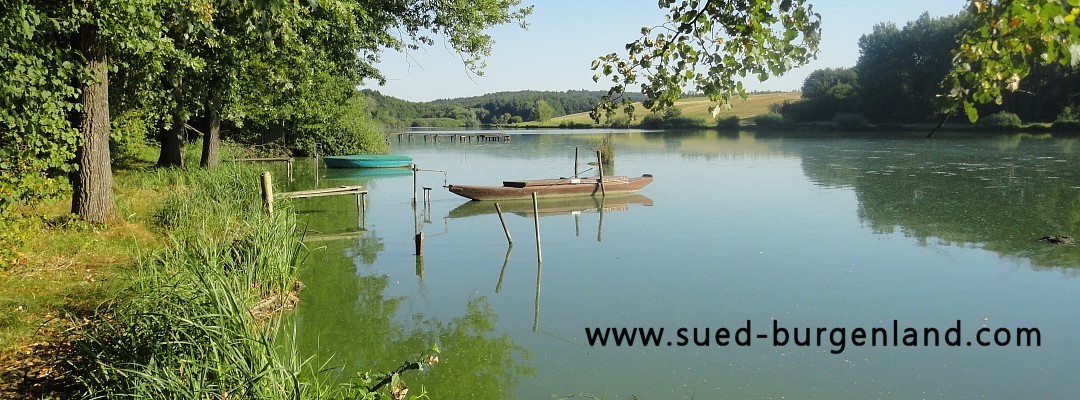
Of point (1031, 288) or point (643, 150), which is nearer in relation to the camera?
point (1031, 288)

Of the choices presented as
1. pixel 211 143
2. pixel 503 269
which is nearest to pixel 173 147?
pixel 211 143

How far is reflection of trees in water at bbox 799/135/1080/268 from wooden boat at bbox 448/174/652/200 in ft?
22.3

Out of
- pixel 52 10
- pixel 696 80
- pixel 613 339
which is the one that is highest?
pixel 52 10

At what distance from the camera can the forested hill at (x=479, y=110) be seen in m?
128

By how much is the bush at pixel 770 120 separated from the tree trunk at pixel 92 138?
74855 mm

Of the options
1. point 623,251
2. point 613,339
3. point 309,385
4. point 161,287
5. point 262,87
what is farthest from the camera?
point 262,87

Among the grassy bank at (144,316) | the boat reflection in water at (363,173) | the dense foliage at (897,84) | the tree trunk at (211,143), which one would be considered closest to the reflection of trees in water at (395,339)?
the grassy bank at (144,316)

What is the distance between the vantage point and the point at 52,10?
9.03 meters

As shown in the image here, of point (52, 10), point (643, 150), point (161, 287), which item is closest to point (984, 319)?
point (161, 287)

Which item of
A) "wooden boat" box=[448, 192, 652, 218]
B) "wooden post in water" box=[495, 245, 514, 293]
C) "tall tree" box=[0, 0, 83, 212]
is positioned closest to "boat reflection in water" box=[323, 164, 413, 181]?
"wooden boat" box=[448, 192, 652, 218]

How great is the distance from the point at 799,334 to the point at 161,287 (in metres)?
6.49

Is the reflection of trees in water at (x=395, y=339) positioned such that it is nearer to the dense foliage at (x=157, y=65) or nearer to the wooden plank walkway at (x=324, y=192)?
the dense foliage at (x=157, y=65)

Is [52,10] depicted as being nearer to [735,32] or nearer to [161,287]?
[161,287]

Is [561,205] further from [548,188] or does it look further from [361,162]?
[361,162]
